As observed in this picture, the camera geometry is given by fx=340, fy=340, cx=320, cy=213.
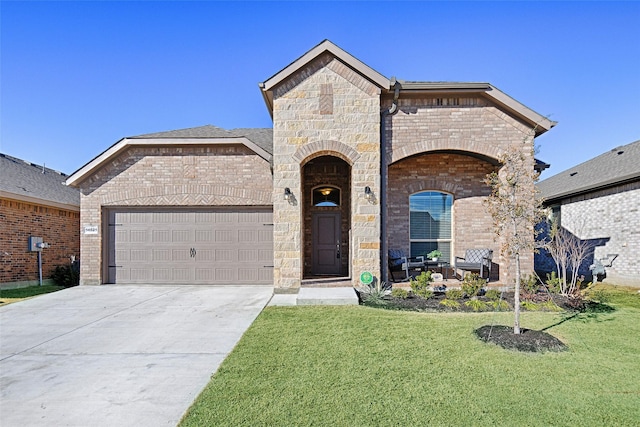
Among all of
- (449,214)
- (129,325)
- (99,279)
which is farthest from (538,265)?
(99,279)

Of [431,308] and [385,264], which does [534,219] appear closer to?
[431,308]

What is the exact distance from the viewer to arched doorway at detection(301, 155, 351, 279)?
11.5 m

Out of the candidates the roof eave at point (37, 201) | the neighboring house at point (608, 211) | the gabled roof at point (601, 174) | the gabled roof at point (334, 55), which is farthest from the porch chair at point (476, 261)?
the roof eave at point (37, 201)

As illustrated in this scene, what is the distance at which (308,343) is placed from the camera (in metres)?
4.98

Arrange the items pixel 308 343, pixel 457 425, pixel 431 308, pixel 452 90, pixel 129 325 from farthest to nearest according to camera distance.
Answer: pixel 452 90, pixel 431 308, pixel 129 325, pixel 308 343, pixel 457 425

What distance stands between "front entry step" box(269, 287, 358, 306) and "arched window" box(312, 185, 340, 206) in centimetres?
410

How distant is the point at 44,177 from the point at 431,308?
15450mm

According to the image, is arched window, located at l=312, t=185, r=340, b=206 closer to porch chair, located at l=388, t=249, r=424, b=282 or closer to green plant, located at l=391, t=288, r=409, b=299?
porch chair, located at l=388, t=249, r=424, b=282

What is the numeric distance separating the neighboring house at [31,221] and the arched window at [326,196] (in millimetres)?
8059

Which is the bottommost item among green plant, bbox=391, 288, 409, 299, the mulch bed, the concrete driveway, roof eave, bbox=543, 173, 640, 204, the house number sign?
the concrete driveway

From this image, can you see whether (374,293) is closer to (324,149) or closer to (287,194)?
(287,194)

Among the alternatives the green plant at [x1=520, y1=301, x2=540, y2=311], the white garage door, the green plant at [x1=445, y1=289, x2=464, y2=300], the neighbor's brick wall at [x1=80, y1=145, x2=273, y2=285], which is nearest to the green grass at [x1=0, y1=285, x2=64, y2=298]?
the neighbor's brick wall at [x1=80, y1=145, x2=273, y2=285]

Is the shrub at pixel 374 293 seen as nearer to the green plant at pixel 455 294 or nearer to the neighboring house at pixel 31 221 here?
the green plant at pixel 455 294

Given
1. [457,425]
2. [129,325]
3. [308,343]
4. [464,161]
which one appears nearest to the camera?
[457,425]
